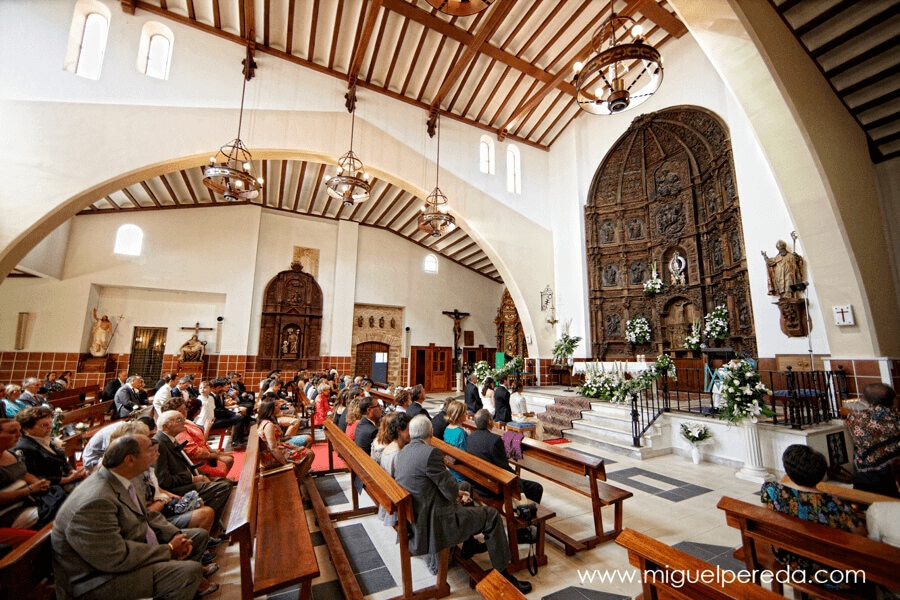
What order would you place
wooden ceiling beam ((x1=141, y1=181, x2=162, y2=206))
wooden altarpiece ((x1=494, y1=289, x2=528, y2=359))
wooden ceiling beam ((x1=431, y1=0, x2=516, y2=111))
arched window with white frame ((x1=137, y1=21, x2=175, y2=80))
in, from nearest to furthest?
wooden ceiling beam ((x1=431, y1=0, x2=516, y2=111)), arched window with white frame ((x1=137, y1=21, x2=175, y2=80)), wooden ceiling beam ((x1=141, y1=181, x2=162, y2=206)), wooden altarpiece ((x1=494, y1=289, x2=528, y2=359))

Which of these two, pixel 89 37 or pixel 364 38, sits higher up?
pixel 364 38

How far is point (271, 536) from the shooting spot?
2.19m

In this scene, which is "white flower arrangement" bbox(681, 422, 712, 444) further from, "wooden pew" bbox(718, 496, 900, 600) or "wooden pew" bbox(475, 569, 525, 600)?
"wooden pew" bbox(475, 569, 525, 600)

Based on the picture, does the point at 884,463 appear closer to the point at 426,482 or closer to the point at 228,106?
the point at 426,482

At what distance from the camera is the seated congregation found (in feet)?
5.12

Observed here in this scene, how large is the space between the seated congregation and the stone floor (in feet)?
0.33

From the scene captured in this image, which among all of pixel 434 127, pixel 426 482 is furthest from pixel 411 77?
pixel 426 482

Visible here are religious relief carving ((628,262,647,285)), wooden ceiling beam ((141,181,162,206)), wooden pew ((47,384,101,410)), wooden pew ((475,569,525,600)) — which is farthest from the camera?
religious relief carving ((628,262,647,285))

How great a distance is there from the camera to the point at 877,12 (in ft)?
15.6

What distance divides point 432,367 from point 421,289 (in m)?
3.16

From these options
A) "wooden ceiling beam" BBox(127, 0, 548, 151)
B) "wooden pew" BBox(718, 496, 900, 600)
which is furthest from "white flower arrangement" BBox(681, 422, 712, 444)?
"wooden ceiling beam" BBox(127, 0, 548, 151)

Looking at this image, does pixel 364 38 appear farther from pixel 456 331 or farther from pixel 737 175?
pixel 456 331

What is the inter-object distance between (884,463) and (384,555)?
12.3ft

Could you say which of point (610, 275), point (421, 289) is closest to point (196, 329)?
point (421, 289)
